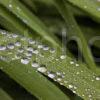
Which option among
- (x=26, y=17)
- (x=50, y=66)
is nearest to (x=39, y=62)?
(x=50, y=66)

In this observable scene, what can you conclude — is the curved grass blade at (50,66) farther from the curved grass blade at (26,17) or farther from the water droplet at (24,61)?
the curved grass blade at (26,17)

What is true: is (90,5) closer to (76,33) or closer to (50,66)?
(76,33)

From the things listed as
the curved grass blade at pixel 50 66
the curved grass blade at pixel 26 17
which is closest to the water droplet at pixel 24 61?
the curved grass blade at pixel 50 66

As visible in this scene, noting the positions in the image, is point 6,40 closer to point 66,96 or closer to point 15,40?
point 15,40

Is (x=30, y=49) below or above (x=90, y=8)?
below

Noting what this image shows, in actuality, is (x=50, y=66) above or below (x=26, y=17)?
below

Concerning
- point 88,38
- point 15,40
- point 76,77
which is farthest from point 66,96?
point 88,38
